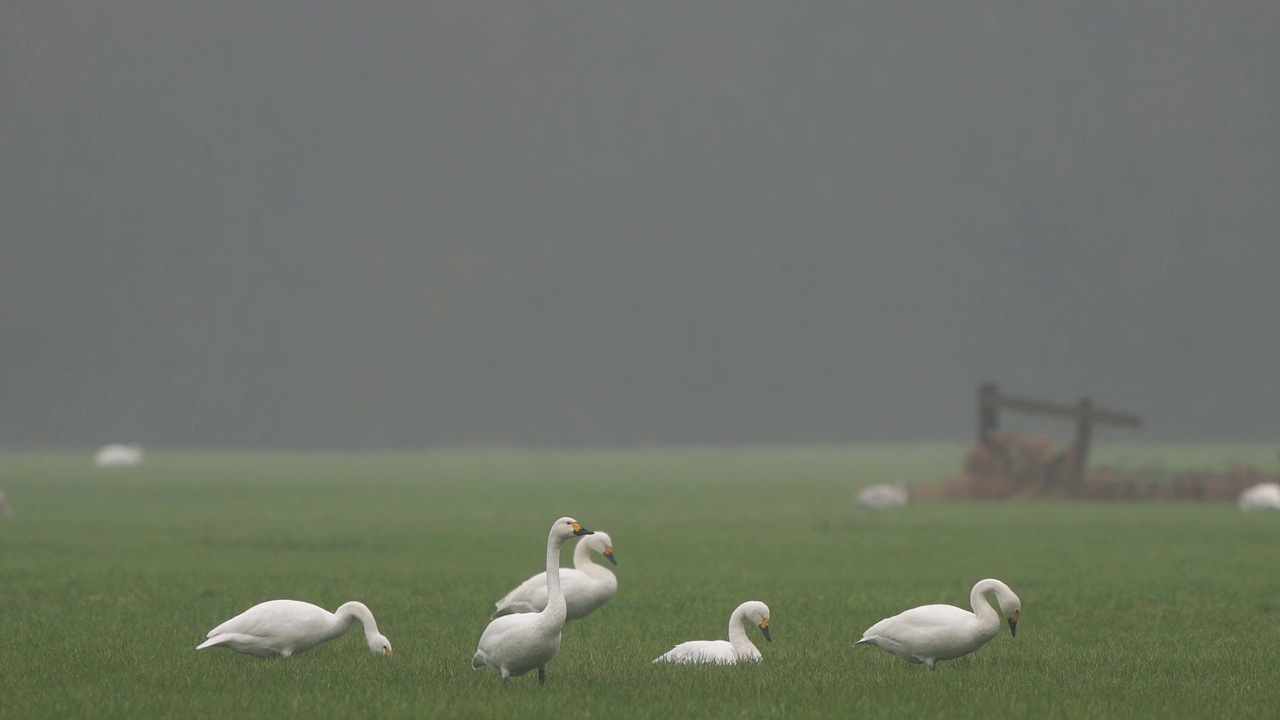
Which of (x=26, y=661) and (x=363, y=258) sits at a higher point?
(x=363, y=258)

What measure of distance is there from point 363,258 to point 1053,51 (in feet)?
234

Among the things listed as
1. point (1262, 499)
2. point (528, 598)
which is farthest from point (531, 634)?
point (1262, 499)

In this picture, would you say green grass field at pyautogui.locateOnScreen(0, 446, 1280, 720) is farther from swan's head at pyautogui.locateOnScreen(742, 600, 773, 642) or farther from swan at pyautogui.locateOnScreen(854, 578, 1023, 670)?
swan's head at pyautogui.locateOnScreen(742, 600, 773, 642)

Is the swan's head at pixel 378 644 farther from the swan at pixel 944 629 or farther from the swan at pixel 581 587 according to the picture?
the swan at pixel 944 629

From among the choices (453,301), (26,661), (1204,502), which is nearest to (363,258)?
(453,301)

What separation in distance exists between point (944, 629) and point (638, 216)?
17404 centimetres

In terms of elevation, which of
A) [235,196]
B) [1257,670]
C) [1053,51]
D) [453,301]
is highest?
[1053,51]

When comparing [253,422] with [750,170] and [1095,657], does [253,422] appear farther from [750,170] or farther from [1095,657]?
[1095,657]

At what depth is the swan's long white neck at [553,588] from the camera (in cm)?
1274

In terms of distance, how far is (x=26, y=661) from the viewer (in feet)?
47.5

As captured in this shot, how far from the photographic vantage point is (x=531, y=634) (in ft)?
42.0

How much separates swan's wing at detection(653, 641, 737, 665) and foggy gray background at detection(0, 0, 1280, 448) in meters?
149

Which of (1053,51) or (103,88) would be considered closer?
(103,88)

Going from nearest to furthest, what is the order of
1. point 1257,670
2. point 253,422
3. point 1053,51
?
1. point 1257,670
2. point 253,422
3. point 1053,51
